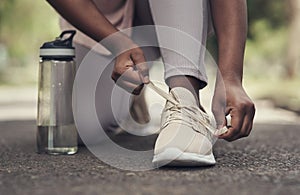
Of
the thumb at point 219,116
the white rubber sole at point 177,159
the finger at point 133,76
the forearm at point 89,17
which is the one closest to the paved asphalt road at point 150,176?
the white rubber sole at point 177,159

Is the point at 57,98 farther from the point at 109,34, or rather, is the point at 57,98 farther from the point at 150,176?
the point at 150,176

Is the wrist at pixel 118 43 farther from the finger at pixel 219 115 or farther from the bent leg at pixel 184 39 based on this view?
the finger at pixel 219 115

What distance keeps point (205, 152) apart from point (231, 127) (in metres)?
0.11

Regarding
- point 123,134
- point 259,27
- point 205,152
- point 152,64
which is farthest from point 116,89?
point 259,27

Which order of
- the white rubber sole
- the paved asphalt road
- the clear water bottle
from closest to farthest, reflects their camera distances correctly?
the paved asphalt road < the white rubber sole < the clear water bottle

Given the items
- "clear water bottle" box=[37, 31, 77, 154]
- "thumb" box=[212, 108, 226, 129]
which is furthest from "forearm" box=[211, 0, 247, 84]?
"clear water bottle" box=[37, 31, 77, 154]

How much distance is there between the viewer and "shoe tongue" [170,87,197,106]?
6.44 ft

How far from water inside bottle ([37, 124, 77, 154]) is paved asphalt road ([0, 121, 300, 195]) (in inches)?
1.6

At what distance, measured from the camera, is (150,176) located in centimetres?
178

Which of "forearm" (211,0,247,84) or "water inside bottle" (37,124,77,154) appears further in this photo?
"water inside bottle" (37,124,77,154)

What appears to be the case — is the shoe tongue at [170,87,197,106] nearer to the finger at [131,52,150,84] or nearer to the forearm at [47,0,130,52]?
the finger at [131,52,150,84]

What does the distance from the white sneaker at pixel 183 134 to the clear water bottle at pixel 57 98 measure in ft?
1.33

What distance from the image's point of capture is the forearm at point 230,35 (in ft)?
6.63

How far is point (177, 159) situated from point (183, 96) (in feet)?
0.73
